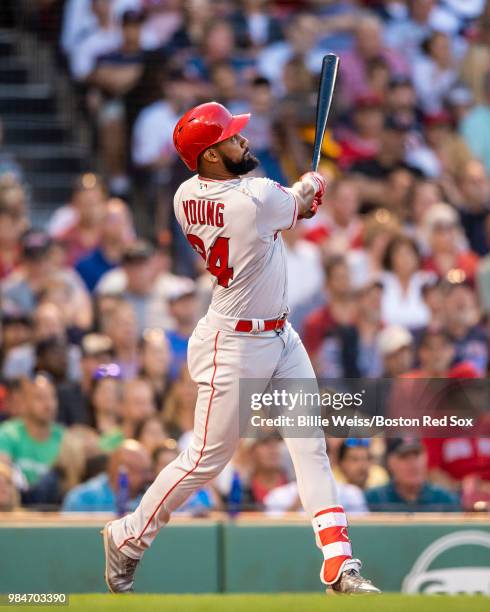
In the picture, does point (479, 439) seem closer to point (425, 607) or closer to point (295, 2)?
point (425, 607)

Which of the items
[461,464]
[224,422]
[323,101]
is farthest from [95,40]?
[224,422]

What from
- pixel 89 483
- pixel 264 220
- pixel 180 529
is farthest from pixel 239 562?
pixel 264 220

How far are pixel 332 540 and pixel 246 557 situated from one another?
1.50m

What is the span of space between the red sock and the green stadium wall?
53.8 inches

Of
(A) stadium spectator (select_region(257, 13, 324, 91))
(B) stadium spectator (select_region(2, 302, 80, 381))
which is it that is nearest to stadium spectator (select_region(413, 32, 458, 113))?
(A) stadium spectator (select_region(257, 13, 324, 91))

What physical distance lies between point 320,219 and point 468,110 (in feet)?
6.32

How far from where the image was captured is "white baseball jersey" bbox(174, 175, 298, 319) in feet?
17.3

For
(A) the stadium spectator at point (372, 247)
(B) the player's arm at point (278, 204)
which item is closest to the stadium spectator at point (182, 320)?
(A) the stadium spectator at point (372, 247)

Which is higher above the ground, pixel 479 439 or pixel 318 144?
pixel 318 144

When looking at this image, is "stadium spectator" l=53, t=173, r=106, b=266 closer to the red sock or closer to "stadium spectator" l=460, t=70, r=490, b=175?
"stadium spectator" l=460, t=70, r=490, b=175

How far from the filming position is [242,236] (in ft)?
17.4

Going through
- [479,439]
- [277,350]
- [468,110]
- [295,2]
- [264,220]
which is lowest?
[479,439]

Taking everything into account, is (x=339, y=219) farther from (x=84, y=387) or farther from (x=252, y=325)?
(x=252, y=325)

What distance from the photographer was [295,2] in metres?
12.4
